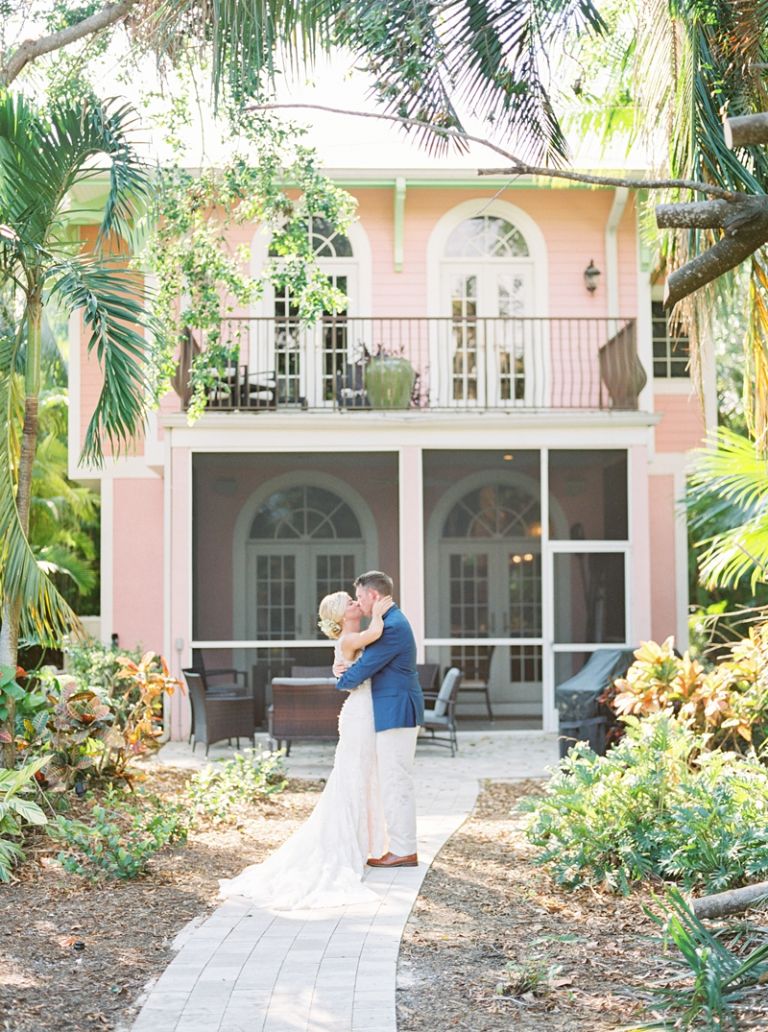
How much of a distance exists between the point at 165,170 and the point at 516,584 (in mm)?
6802

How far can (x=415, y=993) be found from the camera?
14.7ft

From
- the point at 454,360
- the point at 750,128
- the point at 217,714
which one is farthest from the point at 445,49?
the point at 454,360

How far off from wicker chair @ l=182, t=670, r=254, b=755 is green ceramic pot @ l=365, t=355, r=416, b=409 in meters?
3.86

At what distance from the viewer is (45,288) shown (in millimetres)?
8023

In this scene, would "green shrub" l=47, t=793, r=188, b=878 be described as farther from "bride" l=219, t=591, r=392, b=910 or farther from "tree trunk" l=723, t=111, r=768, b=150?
"tree trunk" l=723, t=111, r=768, b=150

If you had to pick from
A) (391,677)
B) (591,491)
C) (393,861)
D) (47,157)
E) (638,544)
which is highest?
(47,157)

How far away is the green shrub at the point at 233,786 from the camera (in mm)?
8216

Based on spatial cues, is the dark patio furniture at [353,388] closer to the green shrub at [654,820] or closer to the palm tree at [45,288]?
the palm tree at [45,288]

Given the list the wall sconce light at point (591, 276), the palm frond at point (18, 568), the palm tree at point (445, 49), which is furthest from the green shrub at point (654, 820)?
the wall sconce light at point (591, 276)

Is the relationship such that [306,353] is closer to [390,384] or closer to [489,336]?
[390,384]

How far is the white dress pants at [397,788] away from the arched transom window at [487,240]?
33.9 feet

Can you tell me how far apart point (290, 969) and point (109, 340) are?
13.0ft

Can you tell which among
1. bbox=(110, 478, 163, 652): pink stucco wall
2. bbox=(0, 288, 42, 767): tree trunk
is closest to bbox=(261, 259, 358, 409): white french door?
bbox=(110, 478, 163, 652): pink stucco wall

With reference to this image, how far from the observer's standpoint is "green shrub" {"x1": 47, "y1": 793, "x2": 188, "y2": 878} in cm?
628
